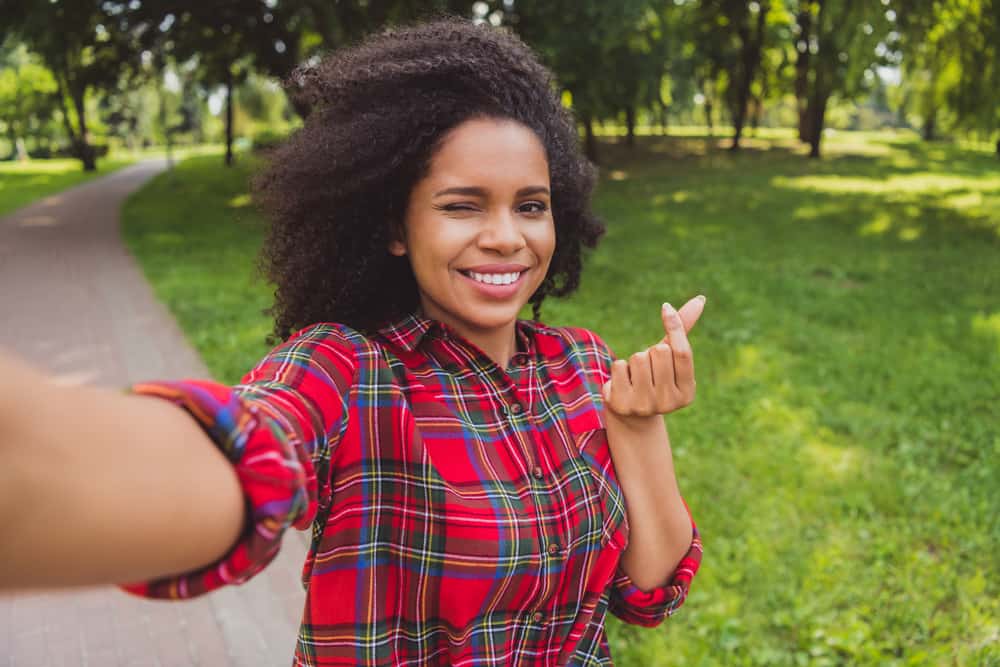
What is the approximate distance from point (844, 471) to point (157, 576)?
406cm

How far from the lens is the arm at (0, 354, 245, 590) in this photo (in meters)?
0.56

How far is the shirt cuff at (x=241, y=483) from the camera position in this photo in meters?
0.73

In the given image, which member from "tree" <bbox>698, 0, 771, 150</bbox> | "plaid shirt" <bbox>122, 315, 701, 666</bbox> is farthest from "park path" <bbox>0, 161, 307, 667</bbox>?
"tree" <bbox>698, 0, 771, 150</bbox>

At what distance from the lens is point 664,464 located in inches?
58.6

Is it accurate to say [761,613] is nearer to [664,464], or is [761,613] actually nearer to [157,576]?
[664,464]

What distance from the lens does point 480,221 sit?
1.38 metres

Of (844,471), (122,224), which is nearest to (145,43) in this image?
(122,224)

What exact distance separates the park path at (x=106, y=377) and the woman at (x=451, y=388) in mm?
423

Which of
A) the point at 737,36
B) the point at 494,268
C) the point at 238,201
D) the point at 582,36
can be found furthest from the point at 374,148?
the point at 737,36

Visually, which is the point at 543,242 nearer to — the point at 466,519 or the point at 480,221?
the point at 480,221

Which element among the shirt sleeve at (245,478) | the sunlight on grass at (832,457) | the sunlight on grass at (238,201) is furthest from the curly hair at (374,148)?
the sunlight on grass at (238,201)

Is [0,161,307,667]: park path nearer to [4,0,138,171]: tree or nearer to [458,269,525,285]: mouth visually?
[458,269,525,285]: mouth

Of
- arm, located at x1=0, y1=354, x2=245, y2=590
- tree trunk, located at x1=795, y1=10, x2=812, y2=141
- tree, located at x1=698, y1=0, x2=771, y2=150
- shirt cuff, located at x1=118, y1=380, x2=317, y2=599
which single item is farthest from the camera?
tree trunk, located at x1=795, y1=10, x2=812, y2=141

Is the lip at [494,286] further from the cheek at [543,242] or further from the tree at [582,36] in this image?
the tree at [582,36]
